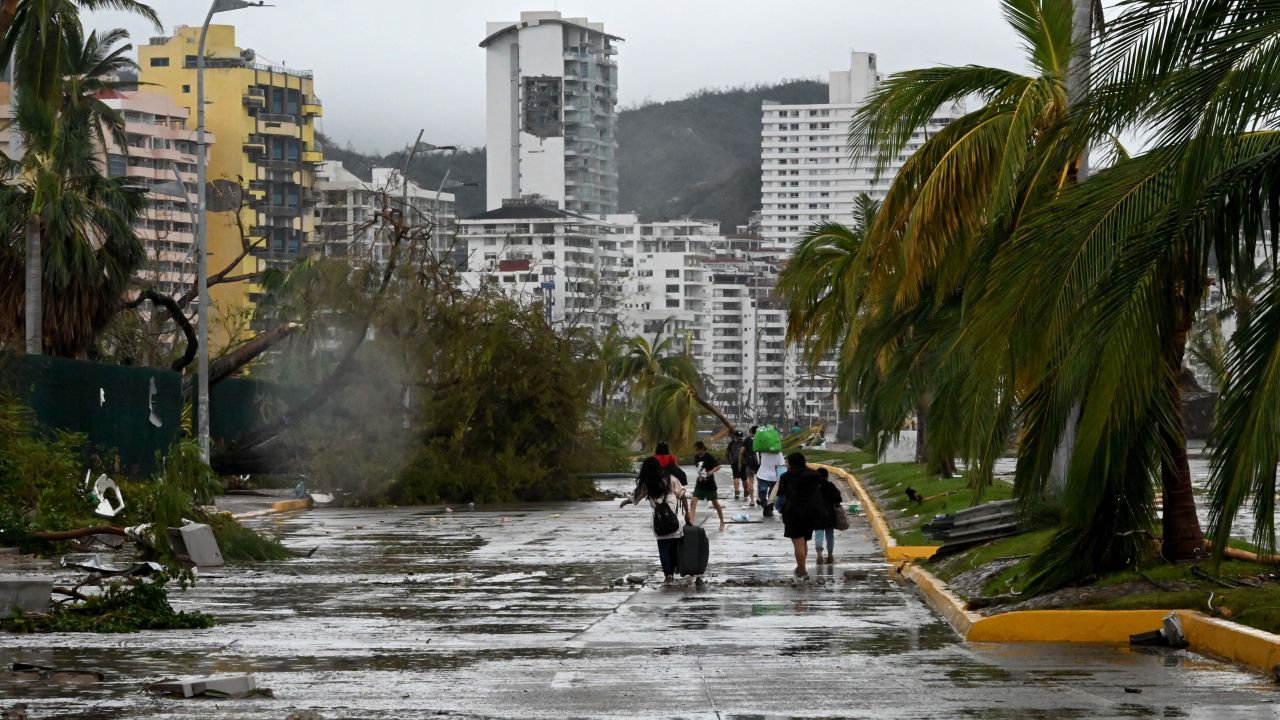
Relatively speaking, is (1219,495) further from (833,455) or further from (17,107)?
(833,455)

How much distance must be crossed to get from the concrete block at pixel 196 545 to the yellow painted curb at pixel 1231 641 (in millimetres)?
12816

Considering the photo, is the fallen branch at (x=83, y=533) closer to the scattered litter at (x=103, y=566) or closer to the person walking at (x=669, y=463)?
the scattered litter at (x=103, y=566)

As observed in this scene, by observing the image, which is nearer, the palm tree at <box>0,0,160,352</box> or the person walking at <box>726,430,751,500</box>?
the palm tree at <box>0,0,160,352</box>

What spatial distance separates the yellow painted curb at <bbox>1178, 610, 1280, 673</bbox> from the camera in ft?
41.4

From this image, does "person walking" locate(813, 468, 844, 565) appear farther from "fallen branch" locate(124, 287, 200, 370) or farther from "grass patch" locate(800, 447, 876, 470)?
"grass patch" locate(800, 447, 876, 470)

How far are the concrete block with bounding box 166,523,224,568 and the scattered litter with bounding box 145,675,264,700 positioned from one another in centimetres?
1157

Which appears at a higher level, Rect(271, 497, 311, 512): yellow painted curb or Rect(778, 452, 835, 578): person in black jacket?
Rect(778, 452, 835, 578): person in black jacket

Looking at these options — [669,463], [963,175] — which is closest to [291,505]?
[669,463]

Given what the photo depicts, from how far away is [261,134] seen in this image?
164625 mm

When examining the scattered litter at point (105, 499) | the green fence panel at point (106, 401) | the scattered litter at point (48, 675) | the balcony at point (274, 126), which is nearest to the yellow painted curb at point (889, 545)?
the scattered litter at point (105, 499)

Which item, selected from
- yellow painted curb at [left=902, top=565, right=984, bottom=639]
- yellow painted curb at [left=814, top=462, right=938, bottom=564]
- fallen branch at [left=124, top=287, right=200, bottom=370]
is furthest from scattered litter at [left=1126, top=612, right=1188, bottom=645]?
fallen branch at [left=124, top=287, right=200, bottom=370]

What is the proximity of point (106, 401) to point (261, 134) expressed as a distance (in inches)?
5185

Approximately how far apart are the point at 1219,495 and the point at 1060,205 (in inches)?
129

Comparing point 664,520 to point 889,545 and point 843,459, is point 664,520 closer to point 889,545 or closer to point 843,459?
point 889,545
